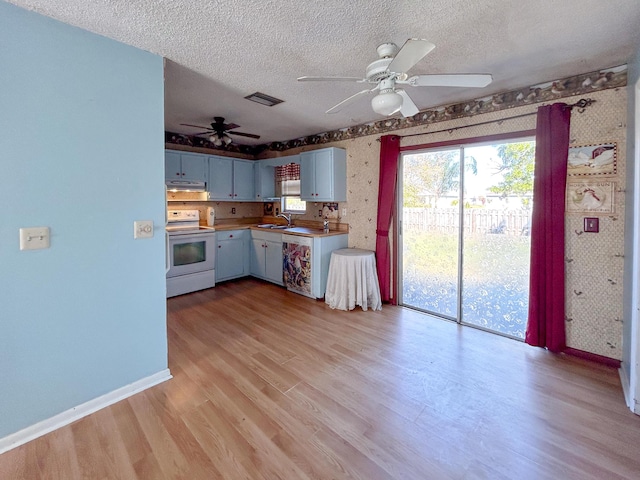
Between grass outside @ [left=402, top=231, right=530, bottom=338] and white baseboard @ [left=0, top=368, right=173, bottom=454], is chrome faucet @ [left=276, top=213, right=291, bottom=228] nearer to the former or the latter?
grass outside @ [left=402, top=231, right=530, bottom=338]

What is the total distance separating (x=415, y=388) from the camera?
2.14 m

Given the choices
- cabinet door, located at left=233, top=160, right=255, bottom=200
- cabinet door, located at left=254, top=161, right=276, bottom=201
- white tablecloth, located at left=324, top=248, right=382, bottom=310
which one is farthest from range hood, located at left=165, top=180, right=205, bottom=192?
white tablecloth, located at left=324, top=248, right=382, bottom=310

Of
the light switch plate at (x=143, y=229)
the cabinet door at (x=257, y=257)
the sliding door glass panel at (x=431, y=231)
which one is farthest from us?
the cabinet door at (x=257, y=257)

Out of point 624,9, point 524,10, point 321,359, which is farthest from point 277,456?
point 624,9

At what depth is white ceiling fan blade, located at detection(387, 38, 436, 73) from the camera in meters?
1.46

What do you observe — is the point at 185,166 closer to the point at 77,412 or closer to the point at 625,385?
the point at 77,412

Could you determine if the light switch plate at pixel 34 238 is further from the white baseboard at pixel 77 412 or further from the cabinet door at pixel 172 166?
the cabinet door at pixel 172 166

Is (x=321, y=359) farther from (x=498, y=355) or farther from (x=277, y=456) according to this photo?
(x=498, y=355)

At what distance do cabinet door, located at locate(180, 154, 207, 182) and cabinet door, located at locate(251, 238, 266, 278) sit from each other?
1.35 m

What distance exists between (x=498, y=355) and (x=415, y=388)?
1.01 metres

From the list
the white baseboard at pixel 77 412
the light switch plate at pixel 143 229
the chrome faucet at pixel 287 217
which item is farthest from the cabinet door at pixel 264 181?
the white baseboard at pixel 77 412

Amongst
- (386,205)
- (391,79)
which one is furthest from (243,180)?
(391,79)

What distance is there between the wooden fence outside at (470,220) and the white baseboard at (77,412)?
10.1ft

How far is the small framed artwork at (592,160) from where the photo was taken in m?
2.39
